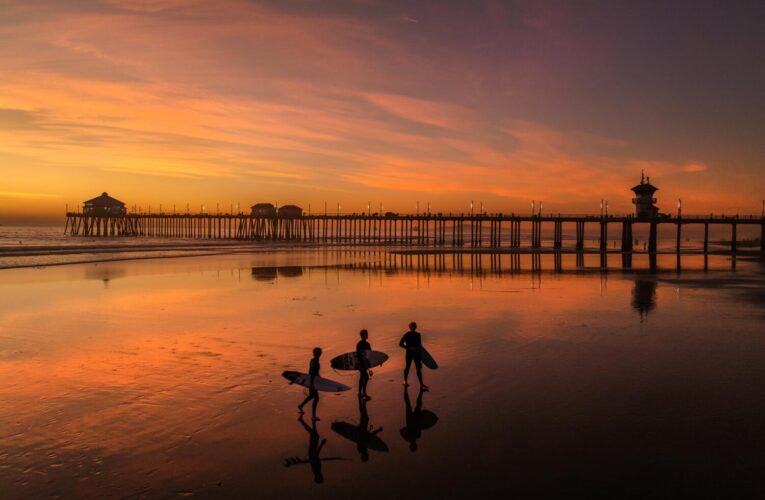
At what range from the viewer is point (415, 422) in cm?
822

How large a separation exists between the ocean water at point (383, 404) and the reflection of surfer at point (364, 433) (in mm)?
43

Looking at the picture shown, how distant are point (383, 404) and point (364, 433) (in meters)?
1.31

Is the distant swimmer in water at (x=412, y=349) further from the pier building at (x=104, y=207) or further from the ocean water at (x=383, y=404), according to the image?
the pier building at (x=104, y=207)

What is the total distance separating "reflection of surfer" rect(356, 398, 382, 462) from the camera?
7.15 meters

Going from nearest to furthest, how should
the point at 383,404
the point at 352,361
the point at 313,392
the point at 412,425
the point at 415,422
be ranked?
the point at 412,425 → the point at 415,422 → the point at 313,392 → the point at 383,404 → the point at 352,361

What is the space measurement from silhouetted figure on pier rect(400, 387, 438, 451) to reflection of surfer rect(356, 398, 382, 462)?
0.44 meters

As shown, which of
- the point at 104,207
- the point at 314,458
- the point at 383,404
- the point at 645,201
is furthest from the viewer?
the point at 104,207

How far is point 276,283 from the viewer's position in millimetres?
27781

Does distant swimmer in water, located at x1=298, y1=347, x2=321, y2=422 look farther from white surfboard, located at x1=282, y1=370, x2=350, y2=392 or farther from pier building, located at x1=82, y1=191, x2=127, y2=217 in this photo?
pier building, located at x1=82, y1=191, x2=127, y2=217

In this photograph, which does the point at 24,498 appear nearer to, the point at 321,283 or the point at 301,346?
the point at 301,346

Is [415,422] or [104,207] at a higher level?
[104,207]

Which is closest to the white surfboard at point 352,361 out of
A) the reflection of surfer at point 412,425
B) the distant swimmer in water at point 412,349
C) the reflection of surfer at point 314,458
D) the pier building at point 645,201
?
the distant swimmer in water at point 412,349

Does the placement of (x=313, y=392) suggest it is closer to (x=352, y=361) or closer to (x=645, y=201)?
(x=352, y=361)

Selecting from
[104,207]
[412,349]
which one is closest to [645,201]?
[412,349]
